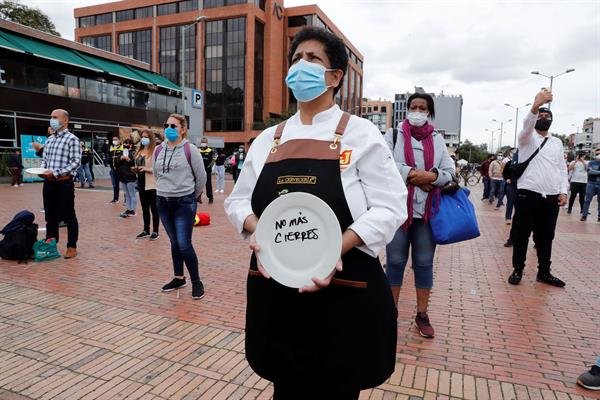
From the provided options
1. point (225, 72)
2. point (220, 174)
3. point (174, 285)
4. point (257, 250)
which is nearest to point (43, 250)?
point (174, 285)

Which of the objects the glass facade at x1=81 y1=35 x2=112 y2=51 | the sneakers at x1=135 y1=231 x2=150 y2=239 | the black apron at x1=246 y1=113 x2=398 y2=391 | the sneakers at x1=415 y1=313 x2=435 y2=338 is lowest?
the sneakers at x1=135 y1=231 x2=150 y2=239

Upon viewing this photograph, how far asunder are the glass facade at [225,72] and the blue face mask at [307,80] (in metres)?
56.8

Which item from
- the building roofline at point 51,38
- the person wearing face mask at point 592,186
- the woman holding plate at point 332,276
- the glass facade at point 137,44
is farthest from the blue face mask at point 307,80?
the glass facade at point 137,44

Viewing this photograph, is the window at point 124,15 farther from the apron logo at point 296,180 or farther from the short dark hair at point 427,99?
the apron logo at point 296,180

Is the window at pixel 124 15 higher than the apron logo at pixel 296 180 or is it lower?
higher

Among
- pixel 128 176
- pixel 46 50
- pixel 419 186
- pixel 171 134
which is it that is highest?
pixel 46 50

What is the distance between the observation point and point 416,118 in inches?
142

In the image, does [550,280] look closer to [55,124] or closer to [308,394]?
[308,394]

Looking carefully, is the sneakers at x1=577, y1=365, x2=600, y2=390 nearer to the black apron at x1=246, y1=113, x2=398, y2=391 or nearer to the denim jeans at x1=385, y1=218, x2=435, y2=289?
the denim jeans at x1=385, y1=218, x2=435, y2=289

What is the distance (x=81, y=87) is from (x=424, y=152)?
90.8ft

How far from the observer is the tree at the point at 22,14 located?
38.3m

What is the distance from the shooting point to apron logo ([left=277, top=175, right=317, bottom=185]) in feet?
5.16

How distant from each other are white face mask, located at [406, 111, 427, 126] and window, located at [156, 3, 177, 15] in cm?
6505

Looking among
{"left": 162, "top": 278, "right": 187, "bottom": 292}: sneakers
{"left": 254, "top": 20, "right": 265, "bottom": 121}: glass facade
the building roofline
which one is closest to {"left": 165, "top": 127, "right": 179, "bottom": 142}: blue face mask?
{"left": 162, "top": 278, "right": 187, "bottom": 292}: sneakers
